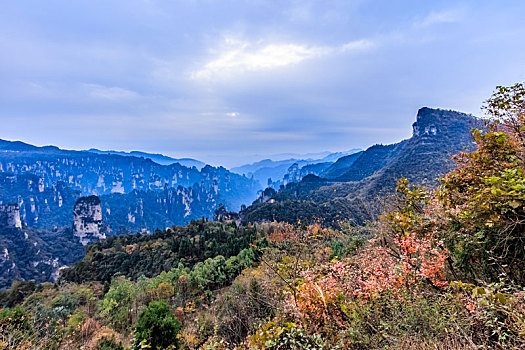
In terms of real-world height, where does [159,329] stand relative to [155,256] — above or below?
above

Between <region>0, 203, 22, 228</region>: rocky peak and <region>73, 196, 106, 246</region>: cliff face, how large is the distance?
20676 millimetres

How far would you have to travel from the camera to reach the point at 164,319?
10812 millimetres

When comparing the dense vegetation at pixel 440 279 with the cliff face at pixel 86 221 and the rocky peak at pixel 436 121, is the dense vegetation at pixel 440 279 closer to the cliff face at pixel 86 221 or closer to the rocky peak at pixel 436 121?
the rocky peak at pixel 436 121

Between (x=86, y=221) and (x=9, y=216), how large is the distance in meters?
28.4

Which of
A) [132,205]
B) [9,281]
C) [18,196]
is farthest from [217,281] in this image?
[18,196]

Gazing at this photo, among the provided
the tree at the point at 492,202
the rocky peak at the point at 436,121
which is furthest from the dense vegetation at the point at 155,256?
the rocky peak at the point at 436,121

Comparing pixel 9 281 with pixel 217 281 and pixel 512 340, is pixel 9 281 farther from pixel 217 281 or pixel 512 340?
pixel 512 340

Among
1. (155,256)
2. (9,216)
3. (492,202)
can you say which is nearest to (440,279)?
(492,202)

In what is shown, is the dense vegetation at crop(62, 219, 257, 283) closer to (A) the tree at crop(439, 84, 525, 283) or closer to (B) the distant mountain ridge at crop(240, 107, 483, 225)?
(B) the distant mountain ridge at crop(240, 107, 483, 225)

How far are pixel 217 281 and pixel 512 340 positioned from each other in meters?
26.3

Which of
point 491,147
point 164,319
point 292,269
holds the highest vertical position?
point 491,147

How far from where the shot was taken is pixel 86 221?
12119 centimetres

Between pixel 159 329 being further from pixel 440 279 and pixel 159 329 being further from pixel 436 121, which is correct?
pixel 436 121

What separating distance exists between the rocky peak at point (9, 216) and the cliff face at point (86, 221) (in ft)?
67.8
